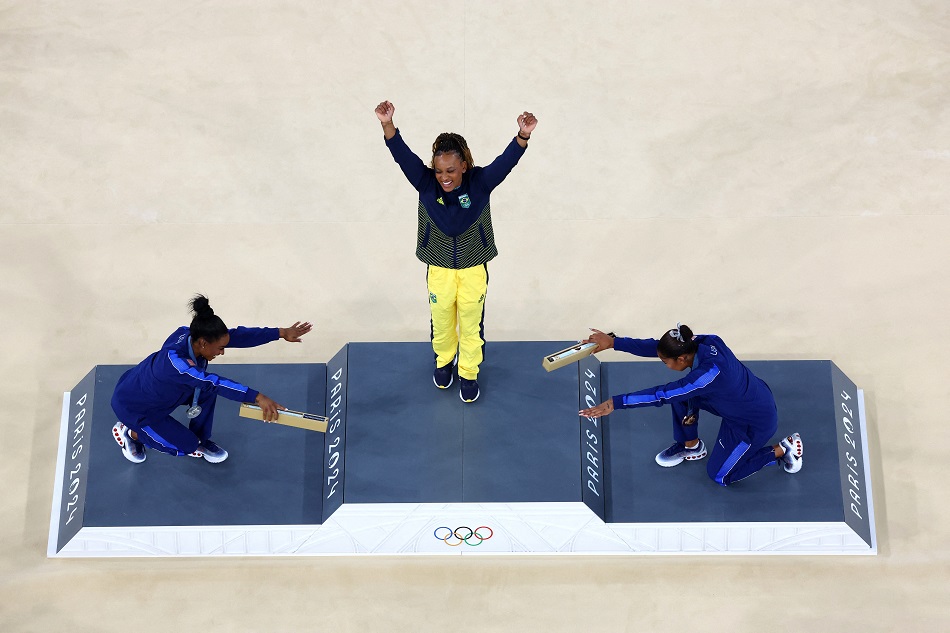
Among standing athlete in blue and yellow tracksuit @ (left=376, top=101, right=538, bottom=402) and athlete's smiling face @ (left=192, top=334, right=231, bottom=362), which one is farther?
athlete's smiling face @ (left=192, top=334, right=231, bottom=362)

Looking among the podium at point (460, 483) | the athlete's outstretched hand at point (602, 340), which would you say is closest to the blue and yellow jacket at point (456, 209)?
the athlete's outstretched hand at point (602, 340)

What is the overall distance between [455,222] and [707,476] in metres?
2.66

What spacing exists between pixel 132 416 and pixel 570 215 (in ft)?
13.4

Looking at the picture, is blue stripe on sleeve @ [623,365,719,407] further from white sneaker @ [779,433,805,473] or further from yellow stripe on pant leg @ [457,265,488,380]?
white sneaker @ [779,433,805,473]

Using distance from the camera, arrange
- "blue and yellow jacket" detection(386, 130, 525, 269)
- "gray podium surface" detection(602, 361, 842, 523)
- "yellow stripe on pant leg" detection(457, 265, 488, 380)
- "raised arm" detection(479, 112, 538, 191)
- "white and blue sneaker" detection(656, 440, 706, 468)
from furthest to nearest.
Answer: "white and blue sneaker" detection(656, 440, 706, 468) → "gray podium surface" detection(602, 361, 842, 523) → "yellow stripe on pant leg" detection(457, 265, 488, 380) → "blue and yellow jacket" detection(386, 130, 525, 269) → "raised arm" detection(479, 112, 538, 191)

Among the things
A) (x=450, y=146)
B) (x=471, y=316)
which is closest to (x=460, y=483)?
(x=471, y=316)

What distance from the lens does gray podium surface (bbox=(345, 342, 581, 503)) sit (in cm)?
714

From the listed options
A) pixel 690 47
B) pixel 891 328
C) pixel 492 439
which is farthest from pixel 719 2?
pixel 492 439

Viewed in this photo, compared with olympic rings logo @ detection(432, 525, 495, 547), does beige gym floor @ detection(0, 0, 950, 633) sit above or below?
above

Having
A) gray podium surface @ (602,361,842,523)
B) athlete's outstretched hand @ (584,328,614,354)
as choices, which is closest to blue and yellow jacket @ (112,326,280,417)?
athlete's outstretched hand @ (584,328,614,354)

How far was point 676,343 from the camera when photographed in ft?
20.6

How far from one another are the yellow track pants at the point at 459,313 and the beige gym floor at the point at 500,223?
1.36 m

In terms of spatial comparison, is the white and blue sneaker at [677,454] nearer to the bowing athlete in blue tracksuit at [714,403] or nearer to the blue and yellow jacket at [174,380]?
the bowing athlete in blue tracksuit at [714,403]

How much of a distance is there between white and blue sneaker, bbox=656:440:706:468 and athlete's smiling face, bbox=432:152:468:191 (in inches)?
101
